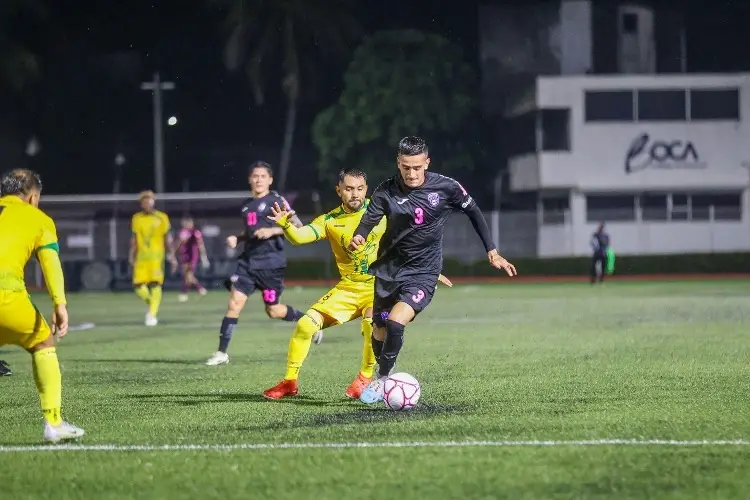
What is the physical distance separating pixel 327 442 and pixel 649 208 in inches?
2072

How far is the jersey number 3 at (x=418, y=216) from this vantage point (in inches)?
406

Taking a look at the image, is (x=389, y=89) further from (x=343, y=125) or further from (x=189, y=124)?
(x=189, y=124)

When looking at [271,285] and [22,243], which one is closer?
[22,243]

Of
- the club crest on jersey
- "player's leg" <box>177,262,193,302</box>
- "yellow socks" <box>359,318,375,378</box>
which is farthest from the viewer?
"player's leg" <box>177,262,193,302</box>

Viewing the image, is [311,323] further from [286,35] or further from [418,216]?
[286,35]

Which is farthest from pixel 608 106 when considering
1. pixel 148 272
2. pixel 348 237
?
pixel 348 237

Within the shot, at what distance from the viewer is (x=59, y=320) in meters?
8.55

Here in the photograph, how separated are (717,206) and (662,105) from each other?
4.91m

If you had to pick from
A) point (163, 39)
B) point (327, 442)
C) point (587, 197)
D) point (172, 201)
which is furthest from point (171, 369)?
point (163, 39)

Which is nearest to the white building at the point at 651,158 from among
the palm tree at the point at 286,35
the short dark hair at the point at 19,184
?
the palm tree at the point at 286,35

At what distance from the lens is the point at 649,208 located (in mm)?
59531

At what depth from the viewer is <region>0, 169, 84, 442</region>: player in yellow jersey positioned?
8.38 m

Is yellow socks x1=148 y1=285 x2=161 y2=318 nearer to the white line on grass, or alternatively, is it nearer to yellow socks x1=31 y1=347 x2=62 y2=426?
yellow socks x1=31 y1=347 x2=62 y2=426

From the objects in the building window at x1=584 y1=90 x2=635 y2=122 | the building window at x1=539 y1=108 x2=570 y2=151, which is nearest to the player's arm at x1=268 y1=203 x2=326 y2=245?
the building window at x1=584 y1=90 x2=635 y2=122
